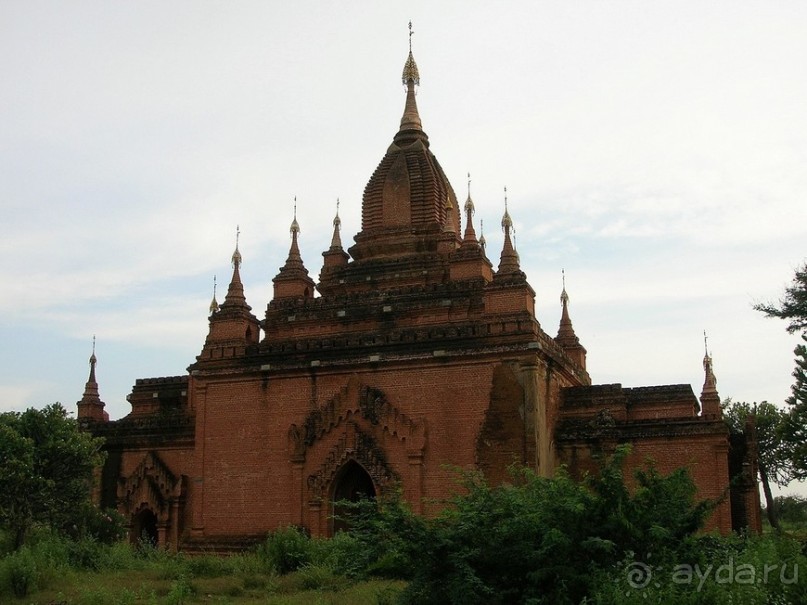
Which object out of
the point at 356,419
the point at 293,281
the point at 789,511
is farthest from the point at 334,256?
the point at 789,511

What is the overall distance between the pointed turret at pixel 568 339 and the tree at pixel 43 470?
62.6 ft

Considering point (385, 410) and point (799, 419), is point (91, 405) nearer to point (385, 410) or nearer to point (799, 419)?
point (385, 410)

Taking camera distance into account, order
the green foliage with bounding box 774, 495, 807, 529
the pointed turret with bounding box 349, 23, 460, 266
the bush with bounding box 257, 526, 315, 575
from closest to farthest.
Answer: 1. the bush with bounding box 257, 526, 315, 575
2. the pointed turret with bounding box 349, 23, 460, 266
3. the green foliage with bounding box 774, 495, 807, 529

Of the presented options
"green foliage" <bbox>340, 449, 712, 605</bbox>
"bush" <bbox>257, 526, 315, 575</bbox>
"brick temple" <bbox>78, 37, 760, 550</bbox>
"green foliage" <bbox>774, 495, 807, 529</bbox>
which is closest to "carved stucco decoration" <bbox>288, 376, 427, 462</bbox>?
"brick temple" <bbox>78, 37, 760, 550</bbox>

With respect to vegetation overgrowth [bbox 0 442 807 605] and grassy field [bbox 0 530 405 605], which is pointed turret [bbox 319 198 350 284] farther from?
vegetation overgrowth [bbox 0 442 807 605]

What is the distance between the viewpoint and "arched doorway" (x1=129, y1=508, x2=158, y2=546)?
102ft

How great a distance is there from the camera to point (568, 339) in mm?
38625

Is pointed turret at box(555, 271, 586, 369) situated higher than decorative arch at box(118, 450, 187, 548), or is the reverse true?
pointed turret at box(555, 271, 586, 369)

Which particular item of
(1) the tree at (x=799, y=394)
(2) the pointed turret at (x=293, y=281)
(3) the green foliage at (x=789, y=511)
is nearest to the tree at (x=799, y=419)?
(1) the tree at (x=799, y=394)

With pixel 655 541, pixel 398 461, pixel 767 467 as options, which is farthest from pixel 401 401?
pixel 767 467

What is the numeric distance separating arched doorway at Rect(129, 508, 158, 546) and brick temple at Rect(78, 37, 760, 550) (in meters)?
0.07

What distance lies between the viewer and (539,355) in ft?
86.0

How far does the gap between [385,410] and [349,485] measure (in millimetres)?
2758

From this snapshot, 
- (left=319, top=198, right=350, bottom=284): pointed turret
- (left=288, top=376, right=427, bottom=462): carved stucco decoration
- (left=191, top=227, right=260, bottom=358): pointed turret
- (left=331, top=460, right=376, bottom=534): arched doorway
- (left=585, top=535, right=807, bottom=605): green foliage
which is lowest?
(left=585, top=535, right=807, bottom=605): green foliage
